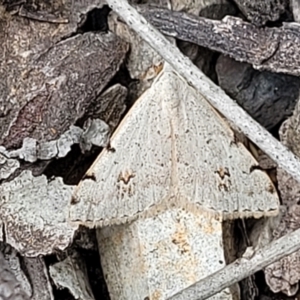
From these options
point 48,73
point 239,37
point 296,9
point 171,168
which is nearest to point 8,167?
point 48,73

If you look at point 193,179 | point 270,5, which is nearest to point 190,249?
point 193,179

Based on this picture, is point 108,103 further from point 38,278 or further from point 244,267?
point 244,267

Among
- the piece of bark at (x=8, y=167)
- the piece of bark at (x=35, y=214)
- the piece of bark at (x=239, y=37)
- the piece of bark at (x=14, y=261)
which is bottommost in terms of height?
the piece of bark at (x=14, y=261)

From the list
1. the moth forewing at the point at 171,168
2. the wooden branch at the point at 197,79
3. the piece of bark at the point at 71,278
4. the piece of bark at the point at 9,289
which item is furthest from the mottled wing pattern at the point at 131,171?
the piece of bark at the point at 9,289

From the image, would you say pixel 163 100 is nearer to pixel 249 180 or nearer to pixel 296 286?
pixel 249 180

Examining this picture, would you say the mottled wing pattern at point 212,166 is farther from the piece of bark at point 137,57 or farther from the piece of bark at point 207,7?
the piece of bark at point 207,7

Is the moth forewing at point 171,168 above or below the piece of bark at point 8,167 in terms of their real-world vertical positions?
below

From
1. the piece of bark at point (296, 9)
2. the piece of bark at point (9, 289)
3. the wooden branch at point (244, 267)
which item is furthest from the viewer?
the piece of bark at point (296, 9)
